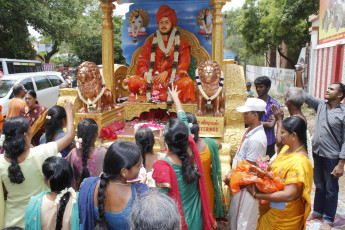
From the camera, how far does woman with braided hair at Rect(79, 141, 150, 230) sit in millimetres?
2080

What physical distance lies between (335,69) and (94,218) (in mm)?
11296

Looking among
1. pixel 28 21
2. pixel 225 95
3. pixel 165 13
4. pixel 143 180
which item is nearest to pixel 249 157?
pixel 143 180

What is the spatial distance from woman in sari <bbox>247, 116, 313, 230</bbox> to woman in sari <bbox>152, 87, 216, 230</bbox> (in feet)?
1.63

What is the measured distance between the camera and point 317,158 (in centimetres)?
443

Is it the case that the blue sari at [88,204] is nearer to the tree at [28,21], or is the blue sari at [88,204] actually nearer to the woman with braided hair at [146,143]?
the woman with braided hair at [146,143]

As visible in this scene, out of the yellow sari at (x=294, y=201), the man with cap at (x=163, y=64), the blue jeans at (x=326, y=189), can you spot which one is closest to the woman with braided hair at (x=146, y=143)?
the yellow sari at (x=294, y=201)

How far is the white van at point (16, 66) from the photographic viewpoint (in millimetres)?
16094

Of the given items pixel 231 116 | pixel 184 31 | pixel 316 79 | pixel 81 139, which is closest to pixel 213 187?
pixel 81 139

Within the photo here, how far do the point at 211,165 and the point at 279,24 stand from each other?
1953cm

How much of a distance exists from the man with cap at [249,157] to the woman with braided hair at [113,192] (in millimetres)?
1459

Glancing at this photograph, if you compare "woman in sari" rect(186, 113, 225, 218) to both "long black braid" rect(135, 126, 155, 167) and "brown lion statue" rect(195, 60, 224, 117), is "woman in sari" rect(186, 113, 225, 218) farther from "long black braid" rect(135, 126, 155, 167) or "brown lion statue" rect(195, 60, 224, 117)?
"brown lion statue" rect(195, 60, 224, 117)

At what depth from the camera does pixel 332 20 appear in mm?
11047

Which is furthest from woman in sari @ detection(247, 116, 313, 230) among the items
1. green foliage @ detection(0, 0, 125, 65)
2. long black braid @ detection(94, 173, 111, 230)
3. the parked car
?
green foliage @ detection(0, 0, 125, 65)

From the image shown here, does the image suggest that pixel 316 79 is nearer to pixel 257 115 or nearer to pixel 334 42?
pixel 334 42
